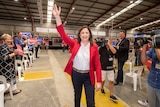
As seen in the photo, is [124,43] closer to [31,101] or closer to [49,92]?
[49,92]

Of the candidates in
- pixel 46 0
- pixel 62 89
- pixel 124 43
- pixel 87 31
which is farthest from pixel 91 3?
pixel 87 31

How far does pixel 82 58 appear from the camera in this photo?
53.0 inches

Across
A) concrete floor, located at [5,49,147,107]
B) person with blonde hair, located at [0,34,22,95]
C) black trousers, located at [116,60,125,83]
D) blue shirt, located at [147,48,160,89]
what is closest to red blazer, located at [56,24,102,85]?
blue shirt, located at [147,48,160,89]

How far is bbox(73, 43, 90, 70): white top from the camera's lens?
4.41 ft

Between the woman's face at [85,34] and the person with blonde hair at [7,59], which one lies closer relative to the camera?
the woman's face at [85,34]

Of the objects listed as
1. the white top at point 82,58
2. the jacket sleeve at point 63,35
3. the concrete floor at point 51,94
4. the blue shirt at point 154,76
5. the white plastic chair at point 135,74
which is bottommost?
the concrete floor at point 51,94

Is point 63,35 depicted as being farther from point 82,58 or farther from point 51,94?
point 51,94

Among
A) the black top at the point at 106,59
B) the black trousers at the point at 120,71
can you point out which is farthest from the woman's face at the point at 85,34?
the black trousers at the point at 120,71

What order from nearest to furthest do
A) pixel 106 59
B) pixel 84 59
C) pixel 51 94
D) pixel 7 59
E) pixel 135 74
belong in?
pixel 84 59 < pixel 7 59 < pixel 106 59 < pixel 51 94 < pixel 135 74

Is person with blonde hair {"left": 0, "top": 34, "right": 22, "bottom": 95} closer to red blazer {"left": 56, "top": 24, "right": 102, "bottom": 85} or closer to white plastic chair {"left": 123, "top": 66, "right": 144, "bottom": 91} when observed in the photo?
red blazer {"left": 56, "top": 24, "right": 102, "bottom": 85}

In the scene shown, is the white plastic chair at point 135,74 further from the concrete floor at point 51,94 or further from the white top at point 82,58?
the white top at point 82,58

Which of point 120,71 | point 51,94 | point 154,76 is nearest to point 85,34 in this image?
point 154,76

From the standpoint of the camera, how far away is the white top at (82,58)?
134cm

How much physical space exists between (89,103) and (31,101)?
4.43ft
